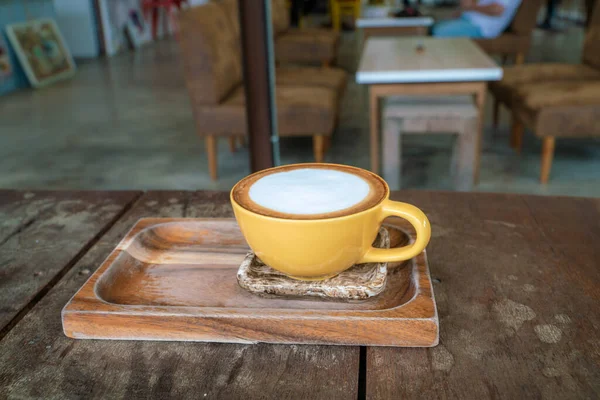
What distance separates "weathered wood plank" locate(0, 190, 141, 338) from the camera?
538mm

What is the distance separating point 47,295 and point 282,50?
3616 mm

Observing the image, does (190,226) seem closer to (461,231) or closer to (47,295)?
(47,295)

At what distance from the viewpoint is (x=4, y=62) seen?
13.6 feet

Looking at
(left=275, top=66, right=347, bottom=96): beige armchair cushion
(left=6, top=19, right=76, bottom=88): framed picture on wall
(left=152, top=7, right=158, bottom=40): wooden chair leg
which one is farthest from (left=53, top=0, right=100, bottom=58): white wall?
(left=275, top=66, right=347, bottom=96): beige armchair cushion

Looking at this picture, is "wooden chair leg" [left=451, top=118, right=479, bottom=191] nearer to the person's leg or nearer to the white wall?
the person's leg

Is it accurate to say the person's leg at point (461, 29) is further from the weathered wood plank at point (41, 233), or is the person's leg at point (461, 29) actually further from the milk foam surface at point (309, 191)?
the milk foam surface at point (309, 191)

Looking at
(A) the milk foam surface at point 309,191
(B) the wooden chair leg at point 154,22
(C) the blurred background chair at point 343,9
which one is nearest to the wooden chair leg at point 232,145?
(A) the milk foam surface at point 309,191

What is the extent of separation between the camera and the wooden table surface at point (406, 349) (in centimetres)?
39

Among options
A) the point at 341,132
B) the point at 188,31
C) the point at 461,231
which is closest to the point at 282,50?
the point at 341,132

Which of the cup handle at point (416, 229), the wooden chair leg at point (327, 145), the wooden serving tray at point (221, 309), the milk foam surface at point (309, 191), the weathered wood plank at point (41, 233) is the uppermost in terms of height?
the milk foam surface at point (309, 191)

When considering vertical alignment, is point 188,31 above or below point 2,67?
above

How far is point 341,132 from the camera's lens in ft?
9.77

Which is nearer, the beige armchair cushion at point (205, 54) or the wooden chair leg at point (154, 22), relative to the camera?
the beige armchair cushion at point (205, 54)

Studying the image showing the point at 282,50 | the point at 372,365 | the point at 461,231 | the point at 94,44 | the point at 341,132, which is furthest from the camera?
the point at 94,44
